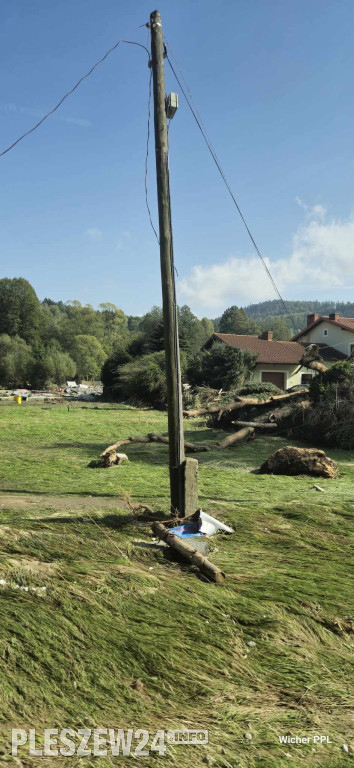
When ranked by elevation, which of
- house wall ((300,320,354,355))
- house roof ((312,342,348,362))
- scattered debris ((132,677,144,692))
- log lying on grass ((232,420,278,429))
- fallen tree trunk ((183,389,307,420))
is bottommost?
scattered debris ((132,677,144,692))

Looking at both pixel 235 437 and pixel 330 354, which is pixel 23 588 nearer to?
pixel 235 437

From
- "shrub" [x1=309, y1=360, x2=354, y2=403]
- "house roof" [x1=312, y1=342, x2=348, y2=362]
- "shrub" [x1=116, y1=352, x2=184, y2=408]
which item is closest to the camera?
"shrub" [x1=309, y1=360, x2=354, y2=403]

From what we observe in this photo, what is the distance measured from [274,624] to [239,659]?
1.75 ft

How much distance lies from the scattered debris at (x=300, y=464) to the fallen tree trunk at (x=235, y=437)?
3349 millimetres

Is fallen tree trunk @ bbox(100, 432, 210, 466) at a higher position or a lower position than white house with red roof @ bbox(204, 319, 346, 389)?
lower

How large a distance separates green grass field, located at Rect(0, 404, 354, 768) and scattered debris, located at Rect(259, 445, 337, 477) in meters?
3.32

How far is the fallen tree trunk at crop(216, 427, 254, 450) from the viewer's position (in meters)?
14.2

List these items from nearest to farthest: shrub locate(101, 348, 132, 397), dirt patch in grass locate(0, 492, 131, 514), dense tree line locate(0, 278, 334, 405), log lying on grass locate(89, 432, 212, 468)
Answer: dirt patch in grass locate(0, 492, 131, 514) < log lying on grass locate(89, 432, 212, 468) < dense tree line locate(0, 278, 334, 405) < shrub locate(101, 348, 132, 397)

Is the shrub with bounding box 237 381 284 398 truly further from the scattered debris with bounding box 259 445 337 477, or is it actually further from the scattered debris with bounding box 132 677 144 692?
the scattered debris with bounding box 132 677 144 692

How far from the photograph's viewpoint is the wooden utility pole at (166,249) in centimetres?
662

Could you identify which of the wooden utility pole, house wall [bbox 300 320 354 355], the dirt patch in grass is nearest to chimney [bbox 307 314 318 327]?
house wall [bbox 300 320 354 355]

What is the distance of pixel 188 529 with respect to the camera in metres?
6.04

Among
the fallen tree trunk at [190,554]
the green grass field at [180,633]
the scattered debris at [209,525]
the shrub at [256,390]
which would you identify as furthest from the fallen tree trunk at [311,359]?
the fallen tree trunk at [190,554]

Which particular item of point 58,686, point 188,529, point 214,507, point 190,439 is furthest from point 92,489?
point 190,439
